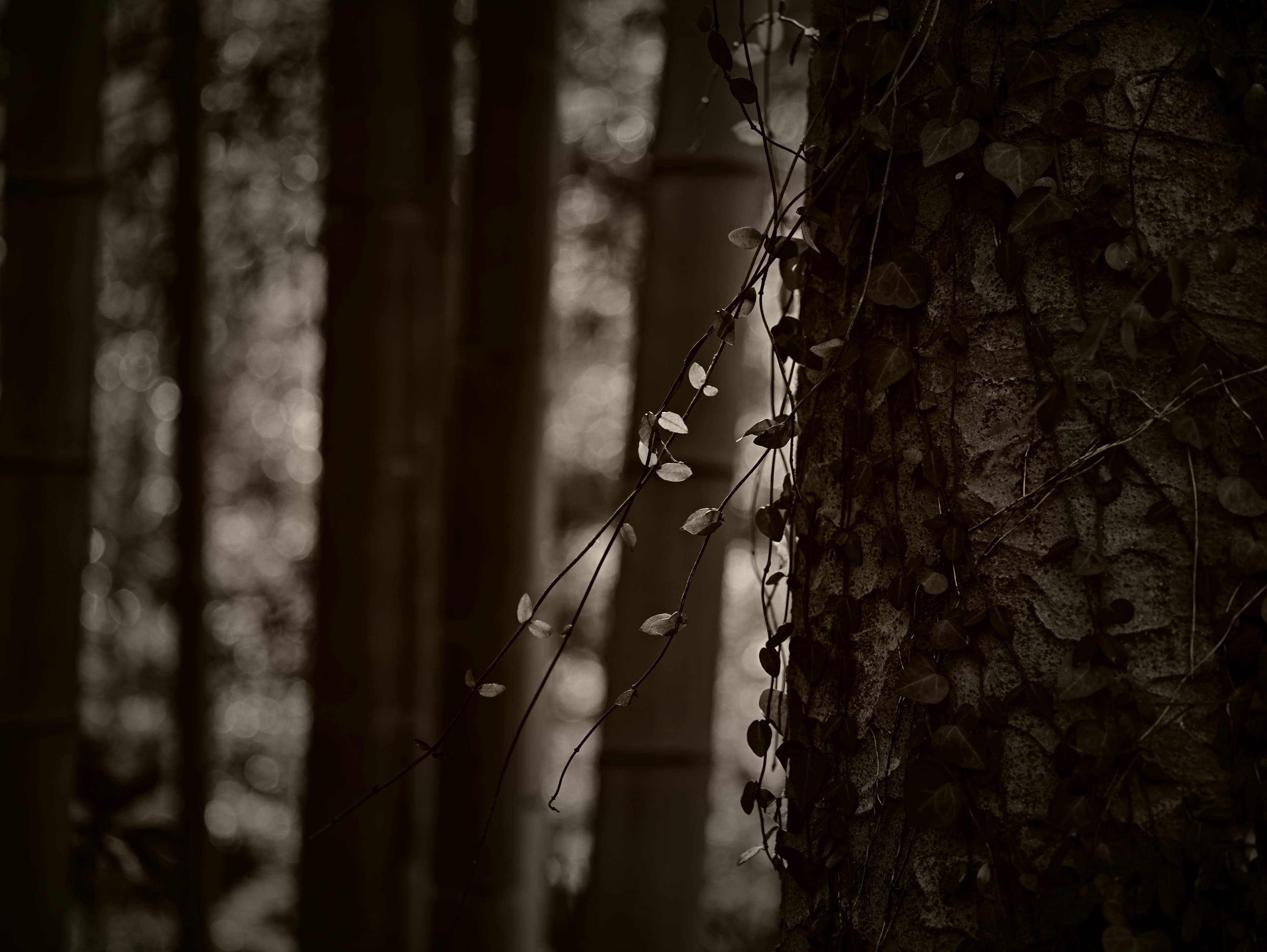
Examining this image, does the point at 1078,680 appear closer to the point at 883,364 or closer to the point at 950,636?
the point at 950,636

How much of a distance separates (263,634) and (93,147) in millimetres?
Answer: 2025

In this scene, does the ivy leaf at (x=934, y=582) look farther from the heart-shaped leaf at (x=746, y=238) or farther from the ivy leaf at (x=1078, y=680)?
the heart-shaped leaf at (x=746, y=238)

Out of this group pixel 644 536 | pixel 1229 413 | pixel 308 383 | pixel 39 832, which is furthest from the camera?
pixel 308 383

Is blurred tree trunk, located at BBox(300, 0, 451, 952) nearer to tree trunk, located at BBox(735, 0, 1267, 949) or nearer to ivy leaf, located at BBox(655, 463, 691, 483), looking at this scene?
ivy leaf, located at BBox(655, 463, 691, 483)

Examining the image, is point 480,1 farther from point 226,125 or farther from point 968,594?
point 968,594

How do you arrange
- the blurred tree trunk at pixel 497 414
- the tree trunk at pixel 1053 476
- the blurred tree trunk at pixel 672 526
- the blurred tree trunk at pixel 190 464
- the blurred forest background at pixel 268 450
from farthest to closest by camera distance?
the blurred forest background at pixel 268 450
the blurred tree trunk at pixel 190 464
the blurred tree trunk at pixel 497 414
the blurred tree trunk at pixel 672 526
the tree trunk at pixel 1053 476

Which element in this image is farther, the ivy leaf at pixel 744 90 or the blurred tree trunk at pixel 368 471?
the blurred tree trunk at pixel 368 471

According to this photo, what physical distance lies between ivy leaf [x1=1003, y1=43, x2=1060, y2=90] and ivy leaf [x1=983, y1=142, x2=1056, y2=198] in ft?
0.17

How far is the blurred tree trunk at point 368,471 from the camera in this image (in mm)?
1650

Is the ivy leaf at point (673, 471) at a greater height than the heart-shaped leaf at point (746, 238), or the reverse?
the heart-shaped leaf at point (746, 238)

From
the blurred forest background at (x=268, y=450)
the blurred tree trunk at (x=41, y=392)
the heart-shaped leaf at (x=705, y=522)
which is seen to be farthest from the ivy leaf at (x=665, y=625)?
the blurred tree trunk at (x=41, y=392)

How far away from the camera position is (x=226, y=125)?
2484 millimetres

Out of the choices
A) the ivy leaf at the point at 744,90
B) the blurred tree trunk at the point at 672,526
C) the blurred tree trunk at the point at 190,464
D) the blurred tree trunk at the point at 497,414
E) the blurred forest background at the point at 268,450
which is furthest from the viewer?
the blurred forest background at the point at 268,450

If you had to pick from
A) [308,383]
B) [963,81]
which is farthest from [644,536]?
[308,383]
